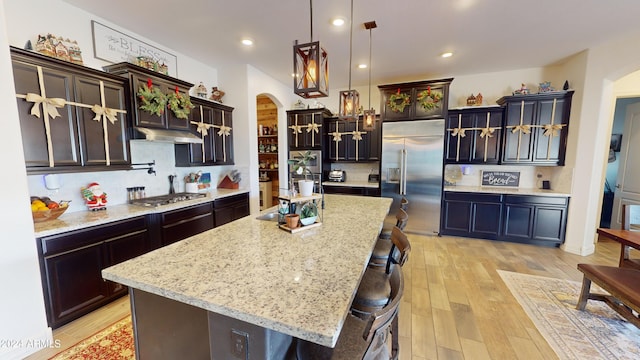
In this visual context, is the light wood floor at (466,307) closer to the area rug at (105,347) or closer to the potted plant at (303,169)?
the area rug at (105,347)

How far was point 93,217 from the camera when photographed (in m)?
2.24

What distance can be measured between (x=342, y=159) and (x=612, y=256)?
4.32 m

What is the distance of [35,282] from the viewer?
5.84ft

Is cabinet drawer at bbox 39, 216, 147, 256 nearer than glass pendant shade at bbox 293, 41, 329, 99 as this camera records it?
No

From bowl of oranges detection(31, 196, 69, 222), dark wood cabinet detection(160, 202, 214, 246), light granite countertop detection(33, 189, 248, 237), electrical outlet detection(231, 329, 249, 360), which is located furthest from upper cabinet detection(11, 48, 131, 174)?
electrical outlet detection(231, 329, 249, 360)

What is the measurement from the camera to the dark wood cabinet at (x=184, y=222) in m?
2.76

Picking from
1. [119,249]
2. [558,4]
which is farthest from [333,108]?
[119,249]

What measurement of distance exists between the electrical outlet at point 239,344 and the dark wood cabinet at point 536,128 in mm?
4694

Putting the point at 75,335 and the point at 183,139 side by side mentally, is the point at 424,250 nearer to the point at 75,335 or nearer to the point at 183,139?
the point at 183,139

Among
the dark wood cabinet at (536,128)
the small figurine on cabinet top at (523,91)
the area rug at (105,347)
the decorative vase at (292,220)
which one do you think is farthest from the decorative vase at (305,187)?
the small figurine on cabinet top at (523,91)

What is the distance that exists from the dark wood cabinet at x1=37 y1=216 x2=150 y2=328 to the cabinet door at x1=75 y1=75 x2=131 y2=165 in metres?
0.68

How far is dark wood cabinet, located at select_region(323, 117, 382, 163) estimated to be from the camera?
192 inches

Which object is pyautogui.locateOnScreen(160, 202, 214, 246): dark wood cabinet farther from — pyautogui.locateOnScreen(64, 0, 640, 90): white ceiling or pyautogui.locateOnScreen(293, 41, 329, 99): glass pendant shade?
pyautogui.locateOnScreen(293, 41, 329, 99): glass pendant shade

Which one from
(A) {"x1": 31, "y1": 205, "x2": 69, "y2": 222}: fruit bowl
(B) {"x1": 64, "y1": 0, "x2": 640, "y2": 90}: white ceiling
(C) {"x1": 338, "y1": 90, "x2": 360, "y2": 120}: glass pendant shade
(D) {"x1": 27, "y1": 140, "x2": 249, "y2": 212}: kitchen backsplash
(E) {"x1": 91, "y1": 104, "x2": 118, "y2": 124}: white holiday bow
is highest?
(B) {"x1": 64, "y1": 0, "x2": 640, "y2": 90}: white ceiling
